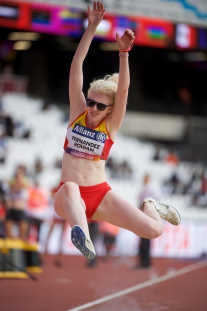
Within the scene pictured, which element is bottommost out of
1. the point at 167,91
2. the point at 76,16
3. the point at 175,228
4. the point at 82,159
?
the point at 175,228

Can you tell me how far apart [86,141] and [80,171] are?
28 centimetres

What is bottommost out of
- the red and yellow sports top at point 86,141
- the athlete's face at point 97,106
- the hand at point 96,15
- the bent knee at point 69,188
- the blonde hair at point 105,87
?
the bent knee at point 69,188

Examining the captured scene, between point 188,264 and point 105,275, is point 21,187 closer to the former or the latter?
point 105,275

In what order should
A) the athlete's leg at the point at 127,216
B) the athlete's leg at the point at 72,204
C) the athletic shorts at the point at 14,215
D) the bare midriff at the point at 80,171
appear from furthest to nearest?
the athletic shorts at the point at 14,215 < the bare midriff at the point at 80,171 < the athlete's leg at the point at 127,216 < the athlete's leg at the point at 72,204

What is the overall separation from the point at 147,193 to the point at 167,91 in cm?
1451

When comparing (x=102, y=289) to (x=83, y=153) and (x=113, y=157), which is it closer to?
(x=83, y=153)

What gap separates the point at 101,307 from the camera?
4844 millimetres

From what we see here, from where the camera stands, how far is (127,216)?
3.71 m

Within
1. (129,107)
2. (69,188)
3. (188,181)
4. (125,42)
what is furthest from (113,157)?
(69,188)

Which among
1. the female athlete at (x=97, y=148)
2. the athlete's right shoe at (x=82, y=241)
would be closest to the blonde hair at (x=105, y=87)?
the female athlete at (x=97, y=148)

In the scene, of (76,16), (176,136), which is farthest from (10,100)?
(176,136)

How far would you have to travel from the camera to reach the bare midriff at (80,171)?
12.5 feet

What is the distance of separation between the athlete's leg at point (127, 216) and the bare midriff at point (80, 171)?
0.69 feet

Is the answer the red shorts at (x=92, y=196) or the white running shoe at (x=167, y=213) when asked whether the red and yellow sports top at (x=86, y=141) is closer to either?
the red shorts at (x=92, y=196)
